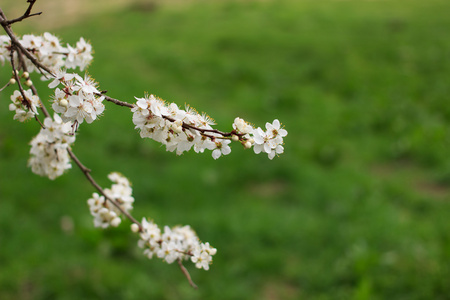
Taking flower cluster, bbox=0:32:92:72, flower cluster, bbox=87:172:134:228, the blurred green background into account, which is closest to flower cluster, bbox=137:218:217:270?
flower cluster, bbox=87:172:134:228

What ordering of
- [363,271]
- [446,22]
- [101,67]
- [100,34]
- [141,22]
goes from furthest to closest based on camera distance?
[141,22]
[100,34]
[446,22]
[101,67]
[363,271]

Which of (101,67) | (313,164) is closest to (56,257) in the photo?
(313,164)

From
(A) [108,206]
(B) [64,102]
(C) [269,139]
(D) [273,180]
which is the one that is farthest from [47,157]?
(D) [273,180]

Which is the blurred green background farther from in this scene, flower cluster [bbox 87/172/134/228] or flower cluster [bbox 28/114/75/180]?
flower cluster [bbox 28/114/75/180]

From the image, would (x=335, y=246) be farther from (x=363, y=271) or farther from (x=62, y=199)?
(x=62, y=199)

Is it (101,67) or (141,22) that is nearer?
(101,67)

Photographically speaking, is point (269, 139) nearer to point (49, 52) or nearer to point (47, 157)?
point (47, 157)

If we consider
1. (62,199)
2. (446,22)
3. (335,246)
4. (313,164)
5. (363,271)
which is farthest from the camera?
(446,22)
